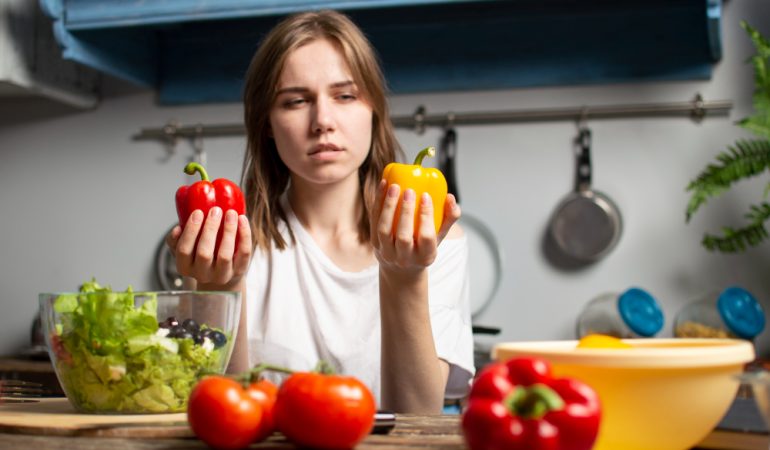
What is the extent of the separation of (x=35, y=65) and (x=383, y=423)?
212 cm

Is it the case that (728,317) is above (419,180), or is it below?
below

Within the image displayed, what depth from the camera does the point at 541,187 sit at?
92.7 inches

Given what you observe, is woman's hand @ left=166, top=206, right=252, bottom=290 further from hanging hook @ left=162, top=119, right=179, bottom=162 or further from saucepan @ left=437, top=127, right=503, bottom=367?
hanging hook @ left=162, top=119, right=179, bottom=162

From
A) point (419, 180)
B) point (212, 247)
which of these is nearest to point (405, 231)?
point (419, 180)

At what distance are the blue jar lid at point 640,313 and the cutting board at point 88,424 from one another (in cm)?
130

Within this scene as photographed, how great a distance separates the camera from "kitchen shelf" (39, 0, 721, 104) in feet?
7.45

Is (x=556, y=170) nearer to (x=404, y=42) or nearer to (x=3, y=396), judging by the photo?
(x=404, y=42)

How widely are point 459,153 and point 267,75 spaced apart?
969 mm

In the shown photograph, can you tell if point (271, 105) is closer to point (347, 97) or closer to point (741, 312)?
point (347, 97)

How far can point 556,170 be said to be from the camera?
235 centimetres

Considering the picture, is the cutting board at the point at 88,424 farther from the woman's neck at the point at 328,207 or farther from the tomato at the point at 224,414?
the woman's neck at the point at 328,207

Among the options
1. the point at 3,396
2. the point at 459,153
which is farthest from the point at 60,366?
the point at 459,153

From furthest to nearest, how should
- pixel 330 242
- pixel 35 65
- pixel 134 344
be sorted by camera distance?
pixel 35 65 → pixel 330 242 → pixel 134 344

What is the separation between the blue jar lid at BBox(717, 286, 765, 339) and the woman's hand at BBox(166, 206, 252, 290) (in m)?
1.27
